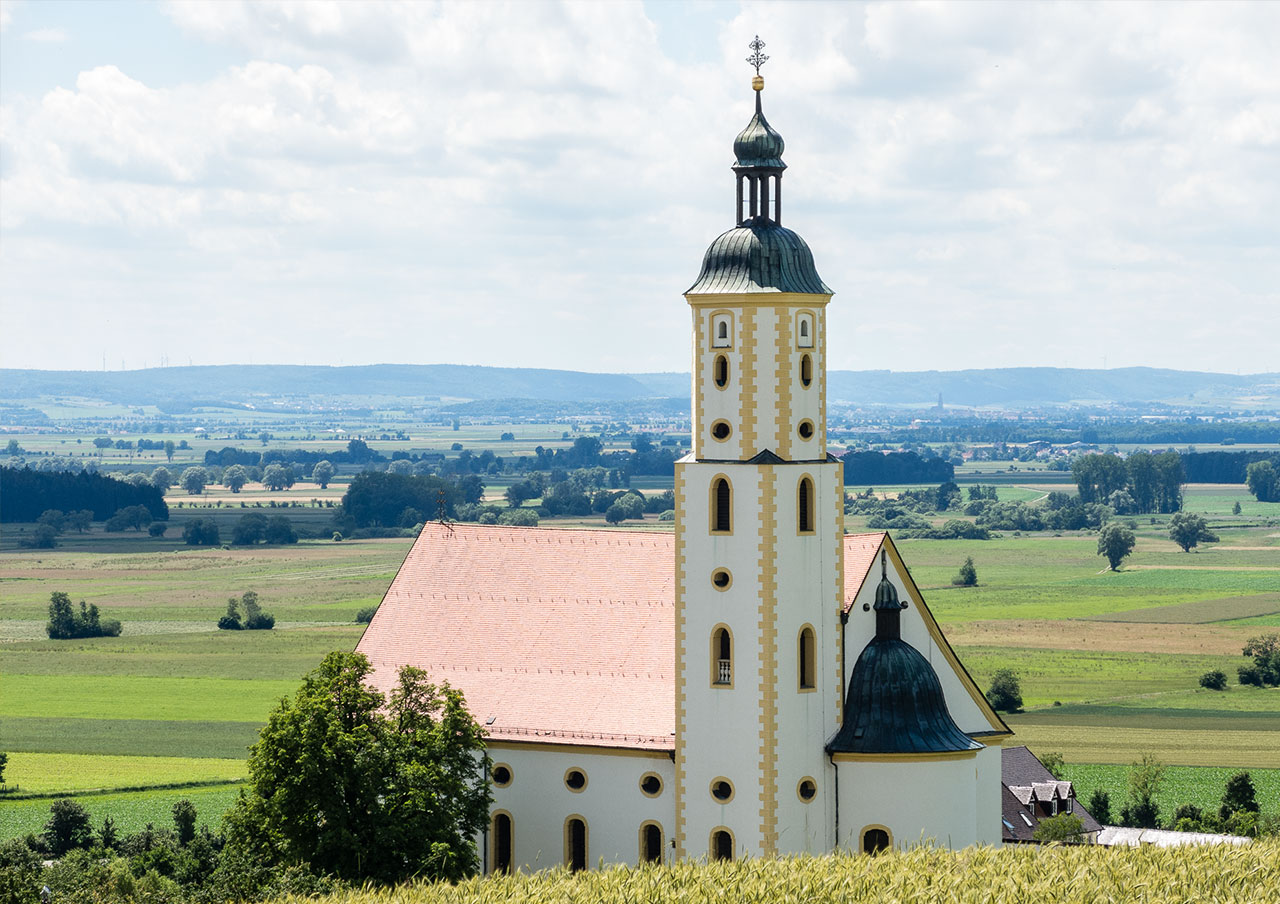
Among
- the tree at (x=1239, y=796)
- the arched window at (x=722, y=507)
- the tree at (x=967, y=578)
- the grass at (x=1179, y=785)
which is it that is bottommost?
the grass at (x=1179, y=785)

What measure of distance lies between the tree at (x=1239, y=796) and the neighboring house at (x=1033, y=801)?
7574mm

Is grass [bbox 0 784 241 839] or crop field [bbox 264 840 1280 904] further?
grass [bbox 0 784 241 839]

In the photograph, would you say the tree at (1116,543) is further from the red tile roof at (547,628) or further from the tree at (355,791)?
the tree at (355,791)

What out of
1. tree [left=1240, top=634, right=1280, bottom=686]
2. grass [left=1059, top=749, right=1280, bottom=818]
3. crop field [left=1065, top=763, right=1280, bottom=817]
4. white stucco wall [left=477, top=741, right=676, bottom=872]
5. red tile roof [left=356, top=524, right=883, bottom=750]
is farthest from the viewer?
tree [left=1240, top=634, right=1280, bottom=686]

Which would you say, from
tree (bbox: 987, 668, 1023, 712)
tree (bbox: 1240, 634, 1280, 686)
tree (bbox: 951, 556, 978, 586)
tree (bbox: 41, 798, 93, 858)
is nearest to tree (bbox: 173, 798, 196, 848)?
tree (bbox: 41, 798, 93, 858)

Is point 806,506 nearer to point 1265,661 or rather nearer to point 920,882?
point 920,882

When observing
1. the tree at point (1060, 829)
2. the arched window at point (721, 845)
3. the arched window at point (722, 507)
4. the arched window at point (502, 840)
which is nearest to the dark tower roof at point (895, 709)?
the arched window at point (721, 845)

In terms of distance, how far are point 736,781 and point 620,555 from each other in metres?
8.67

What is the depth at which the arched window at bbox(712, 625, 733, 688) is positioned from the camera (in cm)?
5012

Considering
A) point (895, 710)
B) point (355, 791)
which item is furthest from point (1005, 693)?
point (355, 791)

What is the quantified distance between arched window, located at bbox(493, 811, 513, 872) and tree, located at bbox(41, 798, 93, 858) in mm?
21065

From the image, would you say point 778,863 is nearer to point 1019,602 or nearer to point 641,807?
point 641,807

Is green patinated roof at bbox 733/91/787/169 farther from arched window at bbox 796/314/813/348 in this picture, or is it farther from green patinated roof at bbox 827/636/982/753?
green patinated roof at bbox 827/636/982/753

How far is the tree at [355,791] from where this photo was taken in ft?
159
